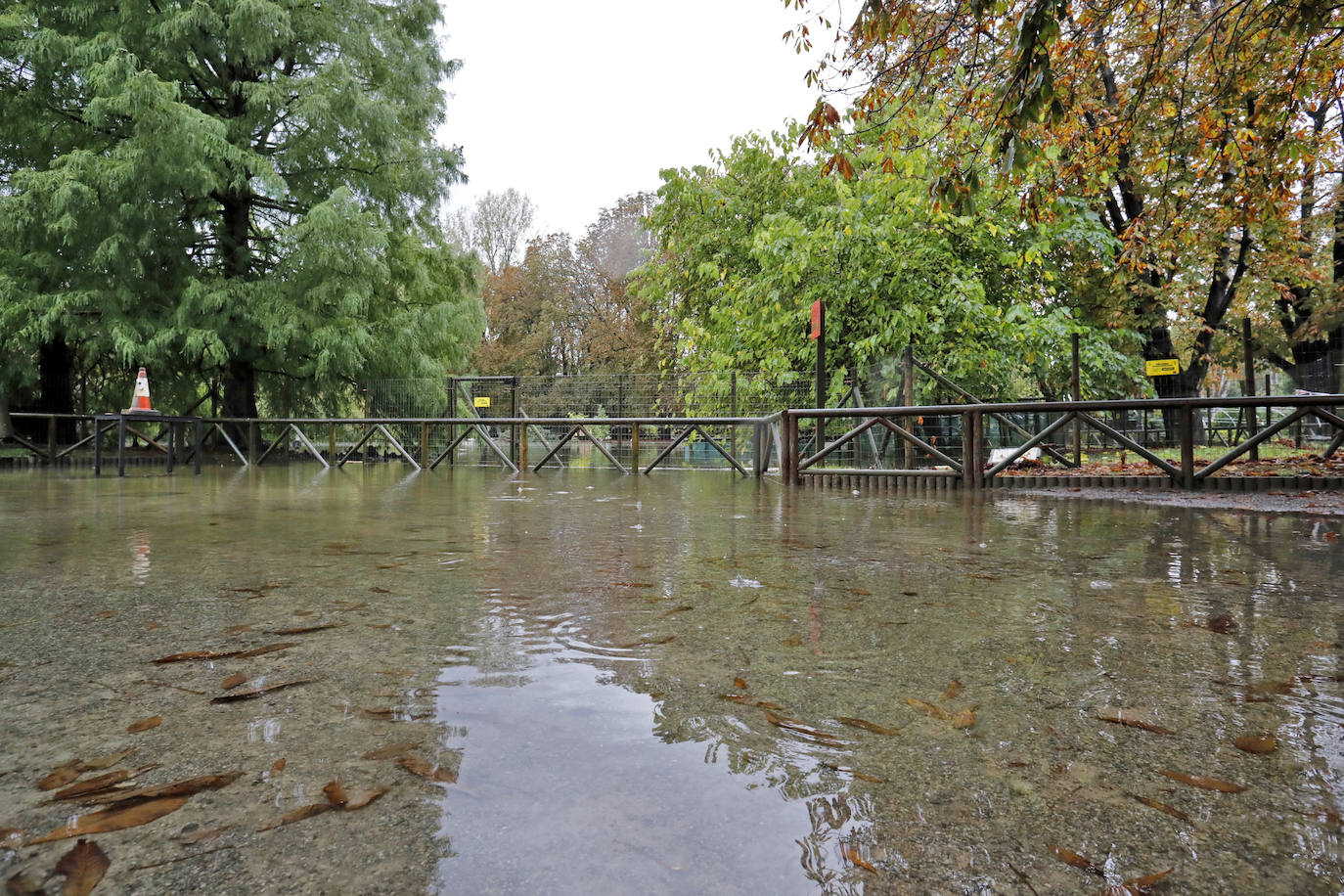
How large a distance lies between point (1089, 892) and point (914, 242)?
1321cm

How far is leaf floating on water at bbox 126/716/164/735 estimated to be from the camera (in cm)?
166

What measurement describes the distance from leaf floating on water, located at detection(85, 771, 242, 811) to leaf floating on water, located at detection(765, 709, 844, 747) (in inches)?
41.3

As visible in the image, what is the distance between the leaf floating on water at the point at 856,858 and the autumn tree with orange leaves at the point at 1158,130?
11.4ft

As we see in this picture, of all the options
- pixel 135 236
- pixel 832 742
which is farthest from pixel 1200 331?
pixel 135 236

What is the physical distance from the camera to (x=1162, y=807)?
1.32 metres

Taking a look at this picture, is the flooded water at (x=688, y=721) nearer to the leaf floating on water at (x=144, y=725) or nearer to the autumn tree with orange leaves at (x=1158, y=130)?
the leaf floating on water at (x=144, y=725)

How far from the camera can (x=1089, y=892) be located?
1.09 m

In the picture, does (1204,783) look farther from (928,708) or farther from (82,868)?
(82,868)

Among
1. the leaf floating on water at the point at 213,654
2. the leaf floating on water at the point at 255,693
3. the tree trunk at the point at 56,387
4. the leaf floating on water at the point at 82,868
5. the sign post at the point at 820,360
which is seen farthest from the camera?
the tree trunk at the point at 56,387

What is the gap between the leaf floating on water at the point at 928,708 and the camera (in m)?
1.73

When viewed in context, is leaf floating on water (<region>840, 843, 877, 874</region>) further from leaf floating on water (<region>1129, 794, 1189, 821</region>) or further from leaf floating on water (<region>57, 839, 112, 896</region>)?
leaf floating on water (<region>57, 839, 112, 896</region>)

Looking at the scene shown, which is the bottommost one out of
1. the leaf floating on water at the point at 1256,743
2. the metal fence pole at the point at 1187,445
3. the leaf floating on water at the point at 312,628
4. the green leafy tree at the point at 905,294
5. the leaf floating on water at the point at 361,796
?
the leaf floating on water at the point at 361,796

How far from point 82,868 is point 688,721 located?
1.05 metres

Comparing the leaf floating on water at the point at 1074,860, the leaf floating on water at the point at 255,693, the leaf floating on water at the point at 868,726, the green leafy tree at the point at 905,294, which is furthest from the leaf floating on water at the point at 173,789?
the green leafy tree at the point at 905,294
